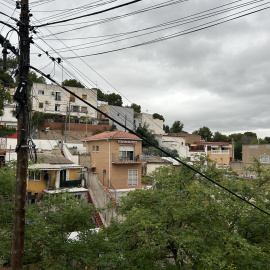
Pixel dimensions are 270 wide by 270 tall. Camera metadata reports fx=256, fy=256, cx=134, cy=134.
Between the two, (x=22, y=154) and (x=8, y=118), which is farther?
(x=8, y=118)

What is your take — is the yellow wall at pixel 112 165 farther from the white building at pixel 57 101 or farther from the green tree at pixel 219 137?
the green tree at pixel 219 137

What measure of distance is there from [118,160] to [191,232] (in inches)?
683

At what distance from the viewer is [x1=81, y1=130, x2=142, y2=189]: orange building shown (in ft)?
83.1

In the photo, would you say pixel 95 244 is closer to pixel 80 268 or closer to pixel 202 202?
pixel 80 268

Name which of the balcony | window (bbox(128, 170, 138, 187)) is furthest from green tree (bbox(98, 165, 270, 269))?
window (bbox(128, 170, 138, 187))

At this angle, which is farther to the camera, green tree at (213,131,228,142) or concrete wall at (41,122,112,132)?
green tree at (213,131,228,142)

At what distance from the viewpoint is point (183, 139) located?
50938 millimetres

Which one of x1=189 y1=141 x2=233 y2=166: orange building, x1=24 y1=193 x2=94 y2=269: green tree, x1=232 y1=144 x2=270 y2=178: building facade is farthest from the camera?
x1=189 y1=141 x2=233 y2=166: orange building

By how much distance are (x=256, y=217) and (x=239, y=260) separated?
1.64 meters

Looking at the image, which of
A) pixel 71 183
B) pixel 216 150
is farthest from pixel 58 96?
pixel 216 150

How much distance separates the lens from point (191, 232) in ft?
27.7

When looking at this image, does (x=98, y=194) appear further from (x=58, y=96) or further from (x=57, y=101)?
(x=58, y=96)

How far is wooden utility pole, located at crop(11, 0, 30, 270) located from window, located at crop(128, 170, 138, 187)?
2039cm

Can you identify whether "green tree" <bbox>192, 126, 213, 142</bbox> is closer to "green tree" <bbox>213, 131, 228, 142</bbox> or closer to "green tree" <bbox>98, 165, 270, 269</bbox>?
"green tree" <bbox>213, 131, 228, 142</bbox>
